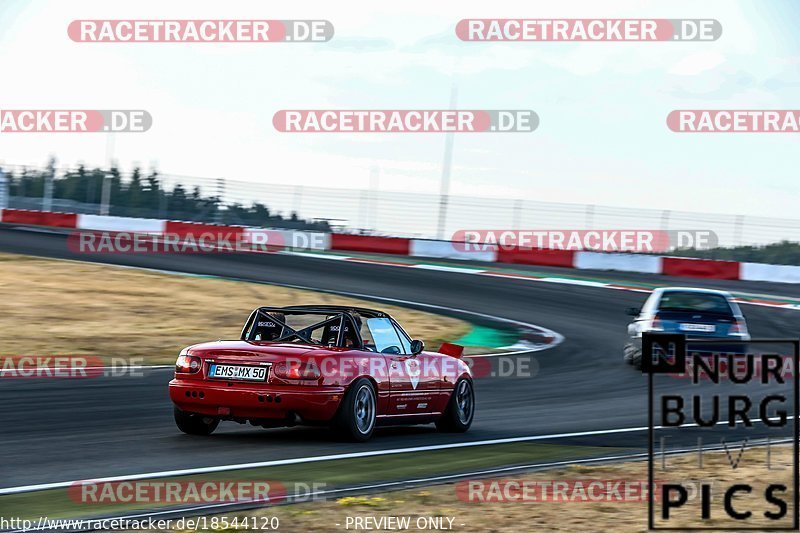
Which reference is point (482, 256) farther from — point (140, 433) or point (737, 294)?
point (140, 433)

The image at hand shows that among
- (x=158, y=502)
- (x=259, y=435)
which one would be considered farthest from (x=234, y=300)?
(x=158, y=502)

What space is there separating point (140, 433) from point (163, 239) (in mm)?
21808

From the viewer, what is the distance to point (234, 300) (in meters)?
20.2

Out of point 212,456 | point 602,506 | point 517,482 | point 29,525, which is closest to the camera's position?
point 29,525

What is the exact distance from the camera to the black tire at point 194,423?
9.09 m

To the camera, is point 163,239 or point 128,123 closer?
point 128,123

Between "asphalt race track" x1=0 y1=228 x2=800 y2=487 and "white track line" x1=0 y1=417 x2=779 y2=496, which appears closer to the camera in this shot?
"white track line" x1=0 y1=417 x2=779 y2=496

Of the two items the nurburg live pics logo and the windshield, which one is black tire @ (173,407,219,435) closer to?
the windshield

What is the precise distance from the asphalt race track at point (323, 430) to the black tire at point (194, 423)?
10 centimetres

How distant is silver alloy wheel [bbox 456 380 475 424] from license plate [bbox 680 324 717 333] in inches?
259

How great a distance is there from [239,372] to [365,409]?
1137 mm

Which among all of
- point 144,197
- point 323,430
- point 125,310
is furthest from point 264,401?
point 144,197

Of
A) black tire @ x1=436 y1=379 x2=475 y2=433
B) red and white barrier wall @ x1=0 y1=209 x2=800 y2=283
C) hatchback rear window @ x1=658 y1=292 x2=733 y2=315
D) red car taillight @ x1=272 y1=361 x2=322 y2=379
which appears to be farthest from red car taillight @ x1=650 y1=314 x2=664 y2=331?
red and white barrier wall @ x1=0 y1=209 x2=800 y2=283

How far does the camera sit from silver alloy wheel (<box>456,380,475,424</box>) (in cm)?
1047
